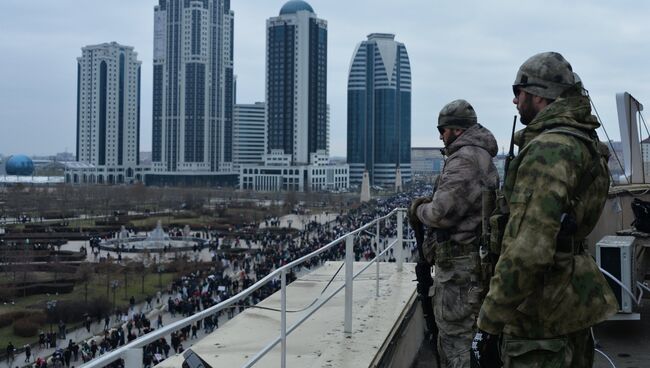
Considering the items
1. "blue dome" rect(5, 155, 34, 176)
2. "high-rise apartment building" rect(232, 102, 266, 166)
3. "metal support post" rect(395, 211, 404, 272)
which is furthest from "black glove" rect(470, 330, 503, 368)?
"blue dome" rect(5, 155, 34, 176)

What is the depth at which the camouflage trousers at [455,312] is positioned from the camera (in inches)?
102

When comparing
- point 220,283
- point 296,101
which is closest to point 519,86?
point 220,283

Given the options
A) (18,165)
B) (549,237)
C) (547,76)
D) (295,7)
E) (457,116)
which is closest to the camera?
(549,237)

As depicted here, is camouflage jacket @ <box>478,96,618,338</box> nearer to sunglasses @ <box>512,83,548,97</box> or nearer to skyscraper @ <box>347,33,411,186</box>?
sunglasses @ <box>512,83,548,97</box>

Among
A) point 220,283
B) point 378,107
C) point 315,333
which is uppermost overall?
point 378,107

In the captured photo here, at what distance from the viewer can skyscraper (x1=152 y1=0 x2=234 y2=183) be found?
86.9 meters

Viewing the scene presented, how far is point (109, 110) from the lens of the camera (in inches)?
3676

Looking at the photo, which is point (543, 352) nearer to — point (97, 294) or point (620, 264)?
point (620, 264)

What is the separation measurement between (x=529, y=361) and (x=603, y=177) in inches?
20.7

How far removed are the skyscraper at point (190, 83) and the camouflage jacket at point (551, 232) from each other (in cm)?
8871

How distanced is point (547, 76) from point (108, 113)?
320 feet

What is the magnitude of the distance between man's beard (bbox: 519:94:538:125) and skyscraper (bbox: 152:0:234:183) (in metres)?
88.5

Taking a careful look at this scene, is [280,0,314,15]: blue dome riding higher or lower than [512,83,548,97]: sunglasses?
higher

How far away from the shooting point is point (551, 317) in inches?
65.1
